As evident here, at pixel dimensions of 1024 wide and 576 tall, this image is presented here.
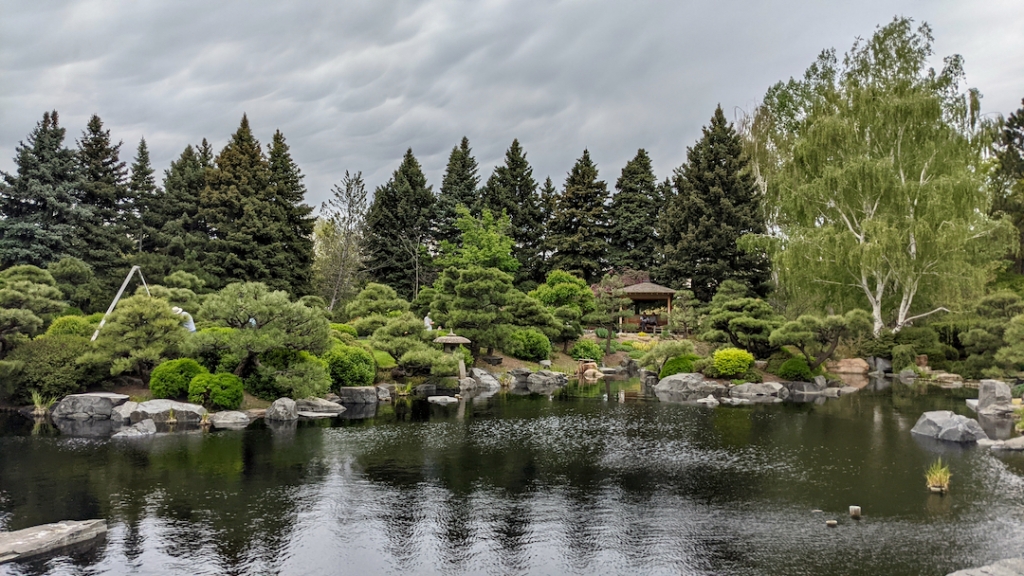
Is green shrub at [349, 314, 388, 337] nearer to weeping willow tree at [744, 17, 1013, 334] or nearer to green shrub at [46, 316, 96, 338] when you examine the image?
green shrub at [46, 316, 96, 338]

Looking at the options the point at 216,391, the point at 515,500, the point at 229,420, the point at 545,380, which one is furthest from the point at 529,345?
the point at 515,500

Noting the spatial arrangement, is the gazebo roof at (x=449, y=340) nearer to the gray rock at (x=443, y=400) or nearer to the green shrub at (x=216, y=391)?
the gray rock at (x=443, y=400)

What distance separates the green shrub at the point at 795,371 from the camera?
19.9 m

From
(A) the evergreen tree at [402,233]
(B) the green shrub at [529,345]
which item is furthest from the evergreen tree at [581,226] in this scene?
(B) the green shrub at [529,345]

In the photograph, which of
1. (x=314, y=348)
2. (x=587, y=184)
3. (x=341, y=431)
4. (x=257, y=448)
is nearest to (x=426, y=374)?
(x=314, y=348)

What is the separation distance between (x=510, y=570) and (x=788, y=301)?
87.2ft

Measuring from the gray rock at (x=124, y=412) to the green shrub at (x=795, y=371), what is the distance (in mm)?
17721

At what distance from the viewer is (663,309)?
110ft

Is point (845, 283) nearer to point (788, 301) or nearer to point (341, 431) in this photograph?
point (788, 301)

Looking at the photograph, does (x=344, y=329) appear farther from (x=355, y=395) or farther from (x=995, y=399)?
(x=995, y=399)

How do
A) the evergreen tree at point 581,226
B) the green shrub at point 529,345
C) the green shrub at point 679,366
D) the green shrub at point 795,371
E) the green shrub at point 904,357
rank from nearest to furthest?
the green shrub at point 795,371 → the green shrub at point 679,366 → the green shrub at point 904,357 → the green shrub at point 529,345 → the evergreen tree at point 581,226

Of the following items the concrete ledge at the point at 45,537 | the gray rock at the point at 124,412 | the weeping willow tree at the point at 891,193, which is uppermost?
the weeping willow tree at the point at 891,193

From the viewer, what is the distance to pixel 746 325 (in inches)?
821

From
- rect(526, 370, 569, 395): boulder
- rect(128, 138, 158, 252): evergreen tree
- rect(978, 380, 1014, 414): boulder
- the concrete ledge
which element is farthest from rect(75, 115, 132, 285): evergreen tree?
rect(978, 380, 1014, 414): boulder
